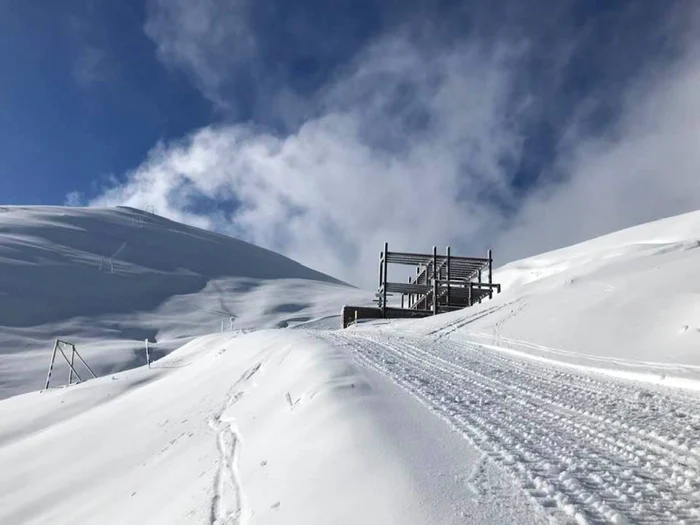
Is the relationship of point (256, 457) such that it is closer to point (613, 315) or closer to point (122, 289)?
point (613, 315)

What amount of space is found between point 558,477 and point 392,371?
4971 millimetres

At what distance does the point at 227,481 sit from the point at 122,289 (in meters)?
54.7

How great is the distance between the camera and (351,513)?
329 centimetres

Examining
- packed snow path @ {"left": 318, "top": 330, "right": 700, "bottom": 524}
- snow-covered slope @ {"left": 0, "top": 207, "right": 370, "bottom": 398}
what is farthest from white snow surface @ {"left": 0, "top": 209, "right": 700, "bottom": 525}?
snow-covered slope @ {"left": 0, "top": 207, "right": 370, "bottom": 398}

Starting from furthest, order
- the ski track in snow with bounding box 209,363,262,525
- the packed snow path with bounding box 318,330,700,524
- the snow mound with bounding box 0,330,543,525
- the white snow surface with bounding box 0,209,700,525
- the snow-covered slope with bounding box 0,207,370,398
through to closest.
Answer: the snow-covered slope with bounding box 0,207,370,398 → the ski track in snow with bounding box 209,363,262,525 → the snow mound with bounding box 0,330,543,525 → the white snow surface with bounding box 0,209,700,525 → the packed snow path with bounding box 318,330,700,524

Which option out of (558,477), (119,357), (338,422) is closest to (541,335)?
(338,422)

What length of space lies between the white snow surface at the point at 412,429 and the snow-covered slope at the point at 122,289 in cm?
2029

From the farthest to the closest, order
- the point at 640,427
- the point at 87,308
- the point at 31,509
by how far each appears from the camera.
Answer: the point at 87,308 < the point at 31,509 < the point at 640,427

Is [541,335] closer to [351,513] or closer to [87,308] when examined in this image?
[351,513]

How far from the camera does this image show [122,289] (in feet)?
180

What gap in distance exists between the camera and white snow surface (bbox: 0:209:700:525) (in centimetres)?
341

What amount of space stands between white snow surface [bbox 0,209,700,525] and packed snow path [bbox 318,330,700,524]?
0.8 inches

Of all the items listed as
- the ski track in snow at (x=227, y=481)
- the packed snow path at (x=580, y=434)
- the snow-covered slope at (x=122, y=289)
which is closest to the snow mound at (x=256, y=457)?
the ski track in snow at (x=227, y=481)

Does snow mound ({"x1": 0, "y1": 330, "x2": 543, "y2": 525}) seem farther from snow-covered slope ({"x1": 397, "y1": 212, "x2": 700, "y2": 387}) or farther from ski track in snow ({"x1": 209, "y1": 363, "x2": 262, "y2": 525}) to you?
snow-covered slope ({"x1": 397, "y1": 212, "x2": 700, "y2": 387})
